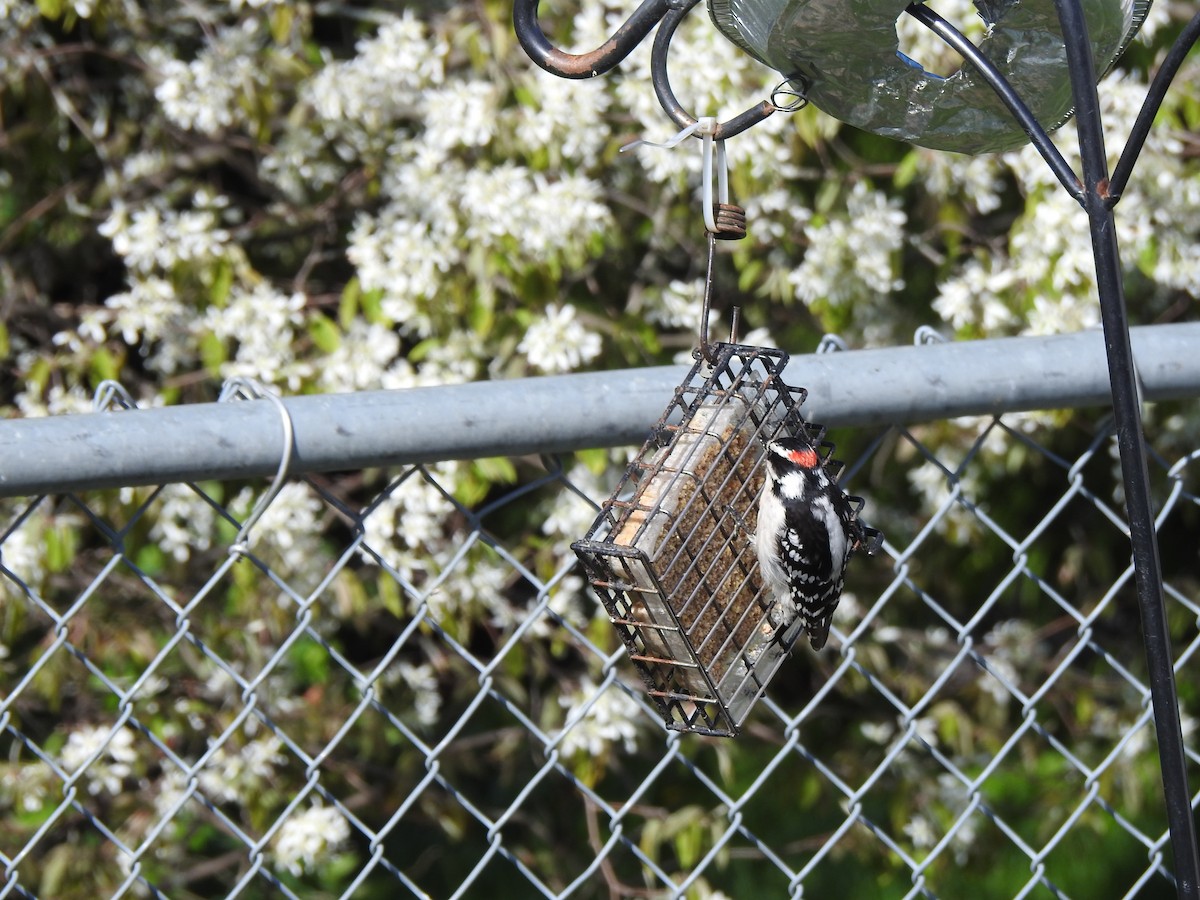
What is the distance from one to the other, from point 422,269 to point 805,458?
1485 mm

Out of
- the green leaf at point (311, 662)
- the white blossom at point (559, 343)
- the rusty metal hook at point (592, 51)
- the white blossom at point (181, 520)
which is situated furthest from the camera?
the green leaf at point (311, 662)

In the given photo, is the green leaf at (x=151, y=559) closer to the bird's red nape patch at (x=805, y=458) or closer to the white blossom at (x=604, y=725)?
the white blossom at (x=604, y=725)

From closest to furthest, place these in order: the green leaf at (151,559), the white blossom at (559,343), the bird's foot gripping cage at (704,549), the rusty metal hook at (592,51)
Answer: the rusty metal hook at (592,51), the bird's foot gripping cage at (704,549), the white blossom at (559,343), the green leaf at (151,559)

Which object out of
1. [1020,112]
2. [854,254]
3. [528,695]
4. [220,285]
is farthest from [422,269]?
[1020,112]

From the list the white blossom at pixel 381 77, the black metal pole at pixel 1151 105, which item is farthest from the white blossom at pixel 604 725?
the black metal pole at pixel 1151 105

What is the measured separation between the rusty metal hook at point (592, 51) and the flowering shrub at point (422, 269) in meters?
1.24

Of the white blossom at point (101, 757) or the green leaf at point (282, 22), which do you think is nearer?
the white blossom at point (101, 757)

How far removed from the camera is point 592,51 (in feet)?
3.88

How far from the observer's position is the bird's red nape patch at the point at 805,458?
4.19 ft

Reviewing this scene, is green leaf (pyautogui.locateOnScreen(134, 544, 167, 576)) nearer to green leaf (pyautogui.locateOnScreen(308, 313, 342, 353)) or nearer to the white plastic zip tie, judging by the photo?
green leaf (pyautogui.locateOnScreen(308, 313, 342, 353))

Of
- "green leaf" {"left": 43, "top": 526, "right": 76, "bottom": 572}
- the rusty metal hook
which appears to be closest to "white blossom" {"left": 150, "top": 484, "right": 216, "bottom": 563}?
"green leaf" {"left": 43, "top": 526, "right": 76, "bottom": 572}

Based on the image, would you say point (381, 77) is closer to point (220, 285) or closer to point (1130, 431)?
point (220, 285)

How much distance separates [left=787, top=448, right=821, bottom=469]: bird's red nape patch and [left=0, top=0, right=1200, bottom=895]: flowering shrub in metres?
1.19

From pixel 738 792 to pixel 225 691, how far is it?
165cm
